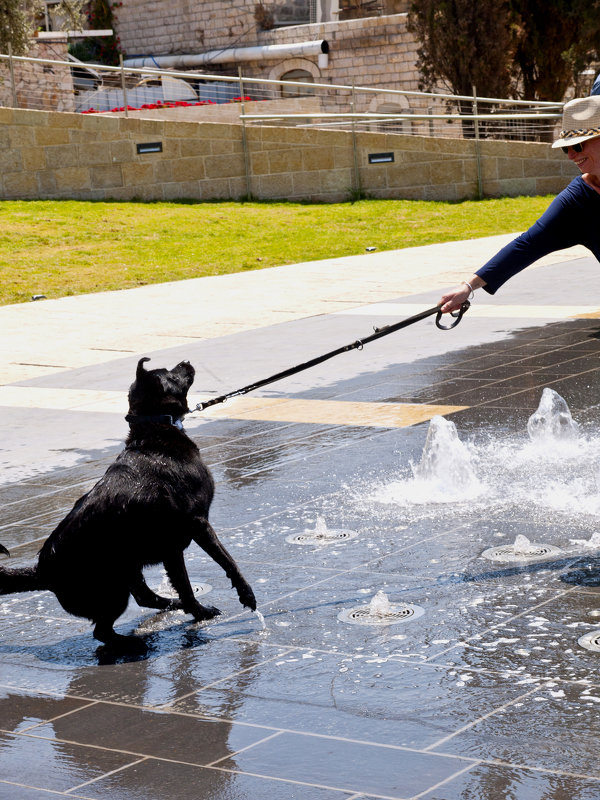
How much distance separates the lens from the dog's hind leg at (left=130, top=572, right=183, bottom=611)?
470 cm

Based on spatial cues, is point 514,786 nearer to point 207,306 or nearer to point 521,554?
point 521,554

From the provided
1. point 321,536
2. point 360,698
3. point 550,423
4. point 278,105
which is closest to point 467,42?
point 278,105

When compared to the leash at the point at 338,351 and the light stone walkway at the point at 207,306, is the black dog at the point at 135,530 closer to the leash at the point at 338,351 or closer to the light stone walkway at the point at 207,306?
the leash at the point at 338,351

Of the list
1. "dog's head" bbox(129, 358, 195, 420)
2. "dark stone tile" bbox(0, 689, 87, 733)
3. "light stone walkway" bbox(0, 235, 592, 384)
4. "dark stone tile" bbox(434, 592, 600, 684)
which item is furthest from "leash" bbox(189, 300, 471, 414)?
"light stone walkway" bbox(0, 235, 592, 384)

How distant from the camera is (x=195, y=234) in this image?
69.5ft

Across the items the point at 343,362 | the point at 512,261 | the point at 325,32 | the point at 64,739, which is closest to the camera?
the point at 64,739

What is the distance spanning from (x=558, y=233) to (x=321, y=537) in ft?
5.89

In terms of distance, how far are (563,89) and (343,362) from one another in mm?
22936

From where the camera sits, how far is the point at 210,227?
21859 millimetres

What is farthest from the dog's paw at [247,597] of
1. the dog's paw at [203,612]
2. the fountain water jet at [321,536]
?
the fountain water jet at [321,536]

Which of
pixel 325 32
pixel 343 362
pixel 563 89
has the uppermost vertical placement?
pixel 325 32

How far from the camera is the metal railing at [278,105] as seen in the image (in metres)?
25.3

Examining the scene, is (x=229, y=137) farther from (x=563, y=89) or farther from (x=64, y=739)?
(x=64, y=739)

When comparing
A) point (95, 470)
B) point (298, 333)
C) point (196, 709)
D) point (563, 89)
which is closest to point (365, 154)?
point (563, 89)
